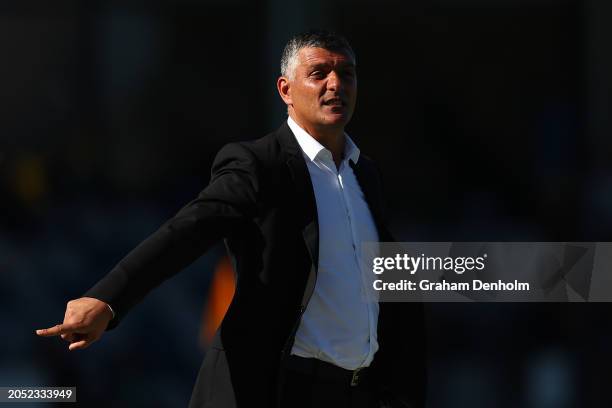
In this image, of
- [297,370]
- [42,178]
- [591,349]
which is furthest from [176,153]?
[297,370]

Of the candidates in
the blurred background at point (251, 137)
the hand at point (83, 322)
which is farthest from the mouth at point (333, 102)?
the blurred background at point (251, 137)

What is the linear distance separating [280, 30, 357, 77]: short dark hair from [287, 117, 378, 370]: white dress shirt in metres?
0.16

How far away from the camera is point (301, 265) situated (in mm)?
2510

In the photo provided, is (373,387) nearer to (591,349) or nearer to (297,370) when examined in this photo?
(297,370)

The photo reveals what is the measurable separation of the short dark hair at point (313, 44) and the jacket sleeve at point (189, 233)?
33cm

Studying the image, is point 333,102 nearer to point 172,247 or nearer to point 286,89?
point 286,89

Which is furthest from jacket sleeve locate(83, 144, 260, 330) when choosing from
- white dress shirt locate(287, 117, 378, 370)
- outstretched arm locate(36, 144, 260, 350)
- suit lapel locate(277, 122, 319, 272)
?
white dress shirt locate(287, 117, 378, 370)

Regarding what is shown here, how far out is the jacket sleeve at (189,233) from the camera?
2.22 m

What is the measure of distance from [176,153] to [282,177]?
250cm

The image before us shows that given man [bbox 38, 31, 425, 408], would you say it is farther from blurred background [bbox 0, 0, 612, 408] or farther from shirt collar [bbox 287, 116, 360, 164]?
blurred background [bbox 0, 0, 612, 408]

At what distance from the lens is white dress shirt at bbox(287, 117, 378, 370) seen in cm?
256

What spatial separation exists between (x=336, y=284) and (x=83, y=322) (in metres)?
0.70

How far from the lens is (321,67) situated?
8.80 ft

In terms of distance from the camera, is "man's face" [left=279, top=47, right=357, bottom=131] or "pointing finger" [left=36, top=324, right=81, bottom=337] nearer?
"pointing finger" [left=36, top=324, right=81, bottom=337]
